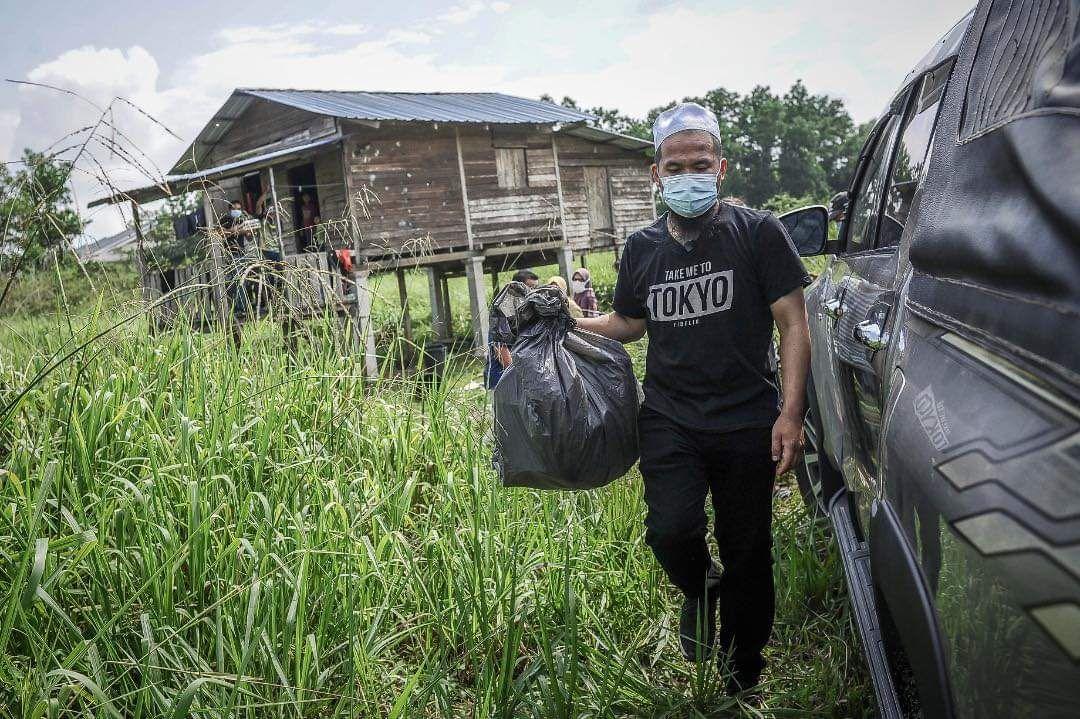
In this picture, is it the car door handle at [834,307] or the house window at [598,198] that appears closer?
the car door handle at [834,307]

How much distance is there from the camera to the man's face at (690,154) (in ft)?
9.23

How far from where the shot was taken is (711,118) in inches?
114

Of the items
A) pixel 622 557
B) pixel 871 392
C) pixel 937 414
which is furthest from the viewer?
pixel 622 557

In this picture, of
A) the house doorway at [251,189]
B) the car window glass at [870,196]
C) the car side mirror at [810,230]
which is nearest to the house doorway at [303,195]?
the house doorway at [251,189]

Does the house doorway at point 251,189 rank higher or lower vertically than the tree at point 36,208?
higher

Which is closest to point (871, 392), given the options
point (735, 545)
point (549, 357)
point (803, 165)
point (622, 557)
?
point (735, 545)

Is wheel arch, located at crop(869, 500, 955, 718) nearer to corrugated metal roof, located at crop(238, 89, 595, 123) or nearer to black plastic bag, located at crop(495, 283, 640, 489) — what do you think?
black plastic bag, located at crop(495, 283, 640, 489)

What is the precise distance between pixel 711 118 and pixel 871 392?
4.00 ft

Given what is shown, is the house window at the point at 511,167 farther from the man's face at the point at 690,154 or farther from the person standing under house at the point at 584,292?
the man's face at the point at 690,154

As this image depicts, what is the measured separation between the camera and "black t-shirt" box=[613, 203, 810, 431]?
2730 mm

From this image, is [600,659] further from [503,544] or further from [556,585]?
[503,544]

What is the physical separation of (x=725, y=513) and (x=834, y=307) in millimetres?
810

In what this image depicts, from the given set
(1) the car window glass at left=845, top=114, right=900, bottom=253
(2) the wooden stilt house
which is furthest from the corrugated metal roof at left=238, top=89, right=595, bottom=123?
(1) the car window glass at left=845, top=114, right=900, bottom=253

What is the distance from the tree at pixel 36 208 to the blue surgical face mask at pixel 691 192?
7.06ft
